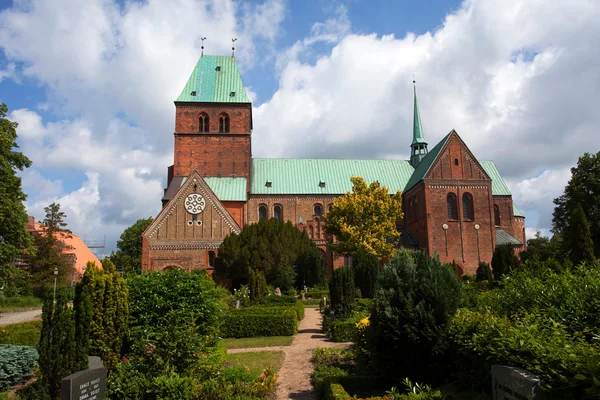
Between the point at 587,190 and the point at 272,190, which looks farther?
the point at 272,190

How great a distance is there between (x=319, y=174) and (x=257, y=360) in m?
36.0

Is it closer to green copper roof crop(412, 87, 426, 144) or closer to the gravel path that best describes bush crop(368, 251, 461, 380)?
the gravel path

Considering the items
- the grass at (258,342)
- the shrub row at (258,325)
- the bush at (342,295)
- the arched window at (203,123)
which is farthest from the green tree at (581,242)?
the arched window at (203,123)

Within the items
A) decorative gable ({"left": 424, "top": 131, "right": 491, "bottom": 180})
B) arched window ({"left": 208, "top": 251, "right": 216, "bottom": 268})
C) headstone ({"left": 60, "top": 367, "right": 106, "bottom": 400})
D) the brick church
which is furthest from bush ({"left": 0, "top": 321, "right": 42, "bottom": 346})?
decorative gable ({"left": 424, "top": 131, "right": 491, "bottom": 180})

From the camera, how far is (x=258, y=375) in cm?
1214

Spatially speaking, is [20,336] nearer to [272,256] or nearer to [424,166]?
[272,256]

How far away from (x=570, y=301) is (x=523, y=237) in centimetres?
4658

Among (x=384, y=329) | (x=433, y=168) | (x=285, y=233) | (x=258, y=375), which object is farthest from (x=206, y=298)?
(x=433, y=168)

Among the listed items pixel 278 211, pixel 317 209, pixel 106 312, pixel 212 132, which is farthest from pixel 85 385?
pixel 317 209

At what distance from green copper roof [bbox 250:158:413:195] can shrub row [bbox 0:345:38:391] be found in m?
34.3

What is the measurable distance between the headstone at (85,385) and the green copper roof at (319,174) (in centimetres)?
3740

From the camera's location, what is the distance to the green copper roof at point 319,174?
156 feet

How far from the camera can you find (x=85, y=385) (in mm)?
8781

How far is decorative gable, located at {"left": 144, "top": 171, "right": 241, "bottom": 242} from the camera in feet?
127
